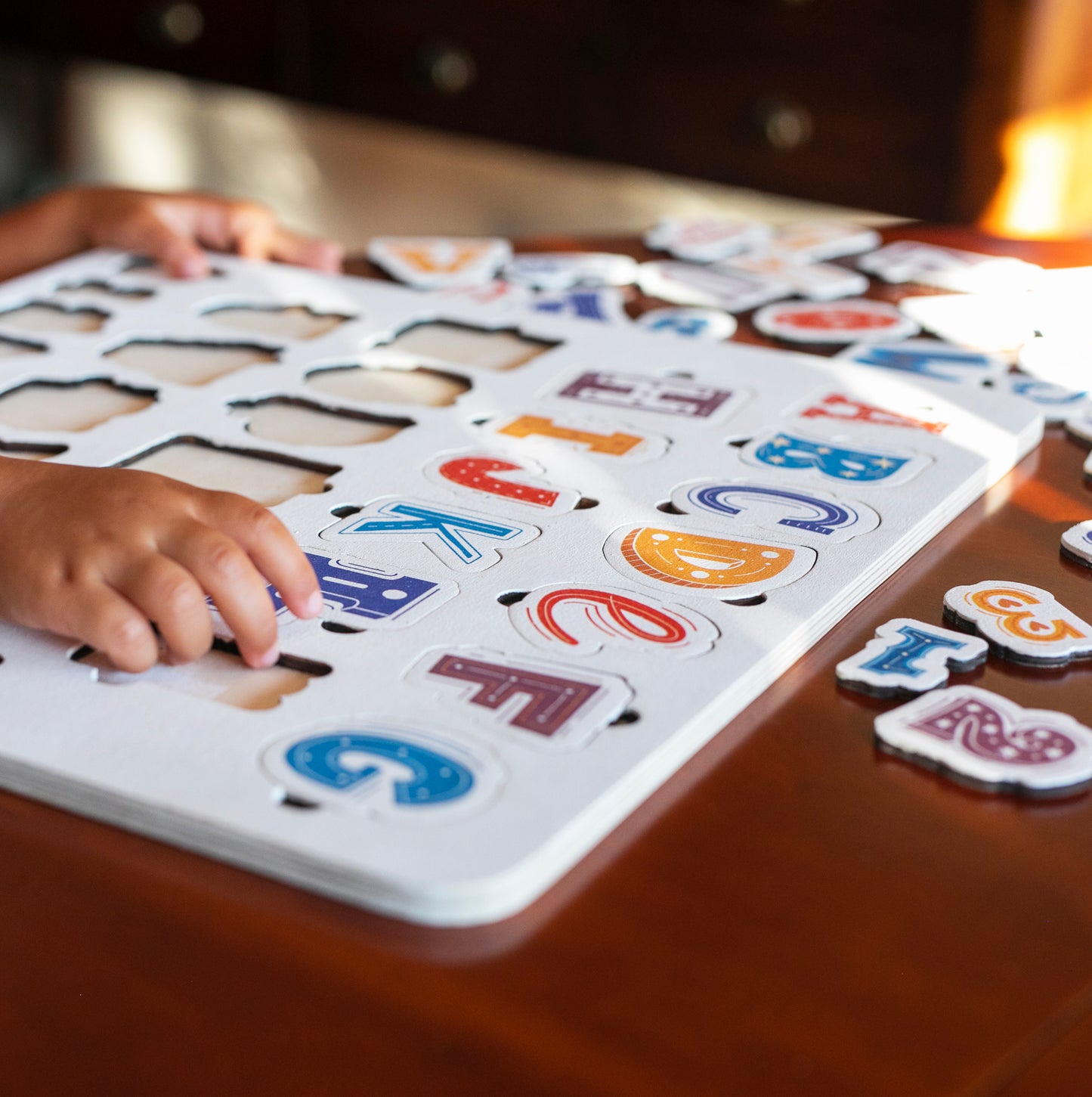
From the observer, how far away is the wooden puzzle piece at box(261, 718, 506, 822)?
41 cm

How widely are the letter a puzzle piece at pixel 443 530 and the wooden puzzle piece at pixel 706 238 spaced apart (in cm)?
47

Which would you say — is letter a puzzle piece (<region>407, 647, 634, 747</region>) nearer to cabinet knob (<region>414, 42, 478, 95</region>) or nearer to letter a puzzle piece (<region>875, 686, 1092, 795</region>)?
letter a puzzle piece (<region>875, 686, 1092, 795</region>)

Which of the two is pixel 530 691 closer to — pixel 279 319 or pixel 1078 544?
pixel 1078 544

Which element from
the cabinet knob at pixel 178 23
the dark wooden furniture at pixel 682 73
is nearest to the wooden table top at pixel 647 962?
the dark wooden furniture at pixel 682 73

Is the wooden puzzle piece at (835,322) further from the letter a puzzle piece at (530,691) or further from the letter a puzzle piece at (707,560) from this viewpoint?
the letter a puzzle piece at (530,691)

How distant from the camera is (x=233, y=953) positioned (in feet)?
1.22

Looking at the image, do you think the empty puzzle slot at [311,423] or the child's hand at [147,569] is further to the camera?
the empty puzzle slot at [311,423]

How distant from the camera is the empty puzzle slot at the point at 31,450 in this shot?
2.18 ft

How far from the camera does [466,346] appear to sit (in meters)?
0.81

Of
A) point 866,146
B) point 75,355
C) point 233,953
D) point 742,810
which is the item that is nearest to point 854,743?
point 742,810

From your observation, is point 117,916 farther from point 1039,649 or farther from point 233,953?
point 1039,649

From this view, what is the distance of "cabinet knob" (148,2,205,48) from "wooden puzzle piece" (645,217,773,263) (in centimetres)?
172

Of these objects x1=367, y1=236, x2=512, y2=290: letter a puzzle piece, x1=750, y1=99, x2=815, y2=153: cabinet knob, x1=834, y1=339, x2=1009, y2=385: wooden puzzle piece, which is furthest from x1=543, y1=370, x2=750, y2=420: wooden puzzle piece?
x1=750, y1=99, x2=815, y2=153: cabinet knob

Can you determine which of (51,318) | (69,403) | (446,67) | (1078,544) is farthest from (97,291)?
(446,67)
